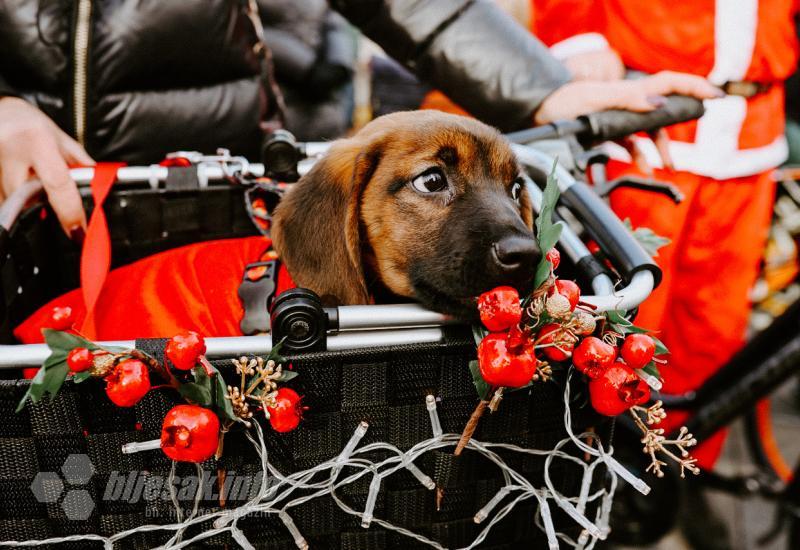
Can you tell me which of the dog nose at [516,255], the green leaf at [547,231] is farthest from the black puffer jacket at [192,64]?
the green leaf at [547,231]

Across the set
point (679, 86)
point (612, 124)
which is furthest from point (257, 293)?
point (679, 86)

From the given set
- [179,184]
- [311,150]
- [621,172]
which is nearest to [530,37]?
[621,172]

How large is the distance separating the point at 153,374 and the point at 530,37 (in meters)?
1.38

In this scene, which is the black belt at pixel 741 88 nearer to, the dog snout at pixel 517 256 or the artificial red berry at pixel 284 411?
the dog snout at pixel 517 256

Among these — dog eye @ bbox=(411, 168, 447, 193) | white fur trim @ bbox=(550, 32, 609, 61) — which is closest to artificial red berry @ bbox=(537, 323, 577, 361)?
dog eye @ bbox=(411, 168, 447, 193)

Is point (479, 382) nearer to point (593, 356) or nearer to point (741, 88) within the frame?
point (593, 356)

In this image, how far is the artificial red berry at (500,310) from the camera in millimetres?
633

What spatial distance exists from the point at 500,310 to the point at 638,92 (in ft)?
Result: 3.25

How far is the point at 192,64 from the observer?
148cm

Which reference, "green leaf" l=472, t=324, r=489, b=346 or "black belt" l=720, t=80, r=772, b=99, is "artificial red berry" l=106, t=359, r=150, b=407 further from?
"black belt" l=720, t=80, r=772, b=99

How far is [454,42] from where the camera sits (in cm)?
160

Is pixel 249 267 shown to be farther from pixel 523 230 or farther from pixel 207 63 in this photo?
pixel 207 63

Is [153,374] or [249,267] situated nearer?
[153,374]
